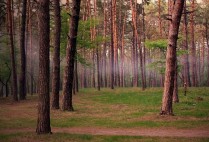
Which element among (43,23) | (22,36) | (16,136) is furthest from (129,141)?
(22,36)

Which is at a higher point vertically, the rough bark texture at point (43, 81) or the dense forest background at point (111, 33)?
the dense forest background at point (111, 33)

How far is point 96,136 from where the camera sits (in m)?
10.9

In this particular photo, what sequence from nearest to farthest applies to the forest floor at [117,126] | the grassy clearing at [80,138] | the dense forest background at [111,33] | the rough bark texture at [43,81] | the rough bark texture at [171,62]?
1. the grassy clearing at [80,138]
2. the forest floor at [117,126]
3. the rough bark texture at [43,81]
4. the rough bark texture at [171,62]
5. the dense forest background at [111,33]

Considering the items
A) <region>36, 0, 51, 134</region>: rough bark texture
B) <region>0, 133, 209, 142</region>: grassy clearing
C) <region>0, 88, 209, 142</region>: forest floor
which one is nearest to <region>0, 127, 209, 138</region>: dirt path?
<region>0, 88, 209, 142</region>: forest floor

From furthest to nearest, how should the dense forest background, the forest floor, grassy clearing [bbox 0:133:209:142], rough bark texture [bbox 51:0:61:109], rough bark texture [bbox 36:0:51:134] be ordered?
the dense forest background → rough bark texture [bbox 51:0:61:109] → rough bark texture [bbox 36:0:51:134] → the forest floor → grassy clearing [bbox 0:133:209:142]

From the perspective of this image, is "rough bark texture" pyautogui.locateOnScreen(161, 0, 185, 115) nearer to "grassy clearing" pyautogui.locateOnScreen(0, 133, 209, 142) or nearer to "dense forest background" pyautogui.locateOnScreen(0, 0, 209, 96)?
"grassy clearing" pyautogui.locateOnScreen(0, 133, 209, 142)

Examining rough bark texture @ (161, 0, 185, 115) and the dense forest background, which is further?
the dense forest background

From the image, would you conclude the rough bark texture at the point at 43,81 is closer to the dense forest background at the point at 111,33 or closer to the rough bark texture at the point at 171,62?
the rough bark texture at the point at 171,62

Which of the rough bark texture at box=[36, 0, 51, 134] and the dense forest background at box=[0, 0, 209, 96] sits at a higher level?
the dense forest background at box=[0, 0, 209, 96]

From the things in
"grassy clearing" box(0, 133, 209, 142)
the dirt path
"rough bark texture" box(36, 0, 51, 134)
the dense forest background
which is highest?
the dense forest background

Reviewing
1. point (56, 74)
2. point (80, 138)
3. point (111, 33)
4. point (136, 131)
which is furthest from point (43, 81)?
point (111, 33)

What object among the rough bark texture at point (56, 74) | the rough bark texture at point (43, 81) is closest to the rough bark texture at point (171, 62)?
the rough bark texture at point (43, 81)

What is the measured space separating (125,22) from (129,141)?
4681 cm

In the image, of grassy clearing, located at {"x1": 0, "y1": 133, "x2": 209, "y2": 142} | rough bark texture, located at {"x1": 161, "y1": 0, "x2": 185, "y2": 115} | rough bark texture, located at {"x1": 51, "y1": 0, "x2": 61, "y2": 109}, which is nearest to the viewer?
grassy clearing, located at {"x1": 0, "y1": 133, "x2": 209, "y2": 142}
